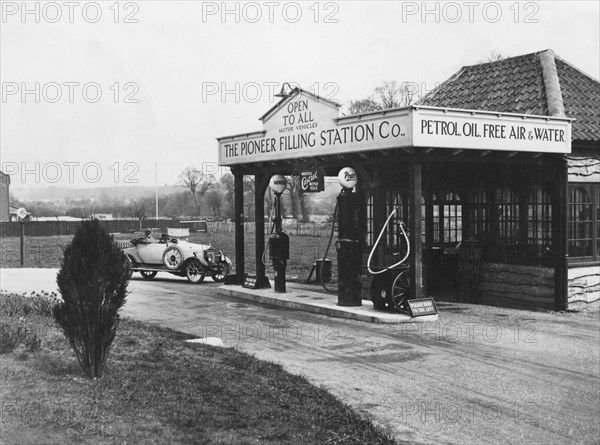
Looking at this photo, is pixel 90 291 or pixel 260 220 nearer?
pixel 90 291

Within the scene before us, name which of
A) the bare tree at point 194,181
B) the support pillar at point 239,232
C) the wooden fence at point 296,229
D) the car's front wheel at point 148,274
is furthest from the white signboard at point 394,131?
the bare tree at point 194,181

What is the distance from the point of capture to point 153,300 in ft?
53.0

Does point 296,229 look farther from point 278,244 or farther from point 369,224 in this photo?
point 278,244

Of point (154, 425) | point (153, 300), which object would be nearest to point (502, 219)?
point (153, 300)

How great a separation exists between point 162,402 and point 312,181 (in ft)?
31.1

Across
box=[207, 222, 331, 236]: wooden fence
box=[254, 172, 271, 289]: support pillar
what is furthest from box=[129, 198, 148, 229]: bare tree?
box=[254, 172, 271, 289]: support pillar

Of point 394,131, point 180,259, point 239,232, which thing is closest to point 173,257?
point 180,259

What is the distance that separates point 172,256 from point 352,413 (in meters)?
14.4

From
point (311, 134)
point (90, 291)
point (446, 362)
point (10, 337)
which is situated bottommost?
point (446, 362)

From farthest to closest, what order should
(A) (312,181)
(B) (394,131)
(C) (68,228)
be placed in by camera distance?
(C) (68,228) → (A) (312,181) → (B) (394,131)

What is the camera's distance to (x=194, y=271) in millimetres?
20547

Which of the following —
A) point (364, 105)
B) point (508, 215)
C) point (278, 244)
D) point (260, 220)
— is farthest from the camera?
point (364, 105)

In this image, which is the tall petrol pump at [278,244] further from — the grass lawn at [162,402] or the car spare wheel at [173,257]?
the grass lawn at [162,402]

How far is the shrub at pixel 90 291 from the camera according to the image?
269 inches
